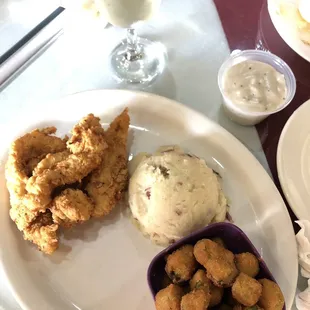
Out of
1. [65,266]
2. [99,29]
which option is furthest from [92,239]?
[99,29]

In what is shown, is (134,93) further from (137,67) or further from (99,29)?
(99,29)

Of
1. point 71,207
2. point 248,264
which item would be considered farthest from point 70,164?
point 248,264

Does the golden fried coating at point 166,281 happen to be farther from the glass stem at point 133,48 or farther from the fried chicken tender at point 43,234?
the glass stem at point 133,48

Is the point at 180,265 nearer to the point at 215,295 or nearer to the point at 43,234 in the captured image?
the point at 215,295

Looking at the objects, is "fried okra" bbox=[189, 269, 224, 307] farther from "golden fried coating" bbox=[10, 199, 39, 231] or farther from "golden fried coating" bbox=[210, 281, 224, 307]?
"golden fried coating" bbox=[10, 199, 39, 231]

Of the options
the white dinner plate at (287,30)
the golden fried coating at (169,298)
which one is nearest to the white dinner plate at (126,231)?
the golden fried coating at (169,298)

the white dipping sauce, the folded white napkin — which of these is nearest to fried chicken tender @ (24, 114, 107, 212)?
the white dipping sauce
